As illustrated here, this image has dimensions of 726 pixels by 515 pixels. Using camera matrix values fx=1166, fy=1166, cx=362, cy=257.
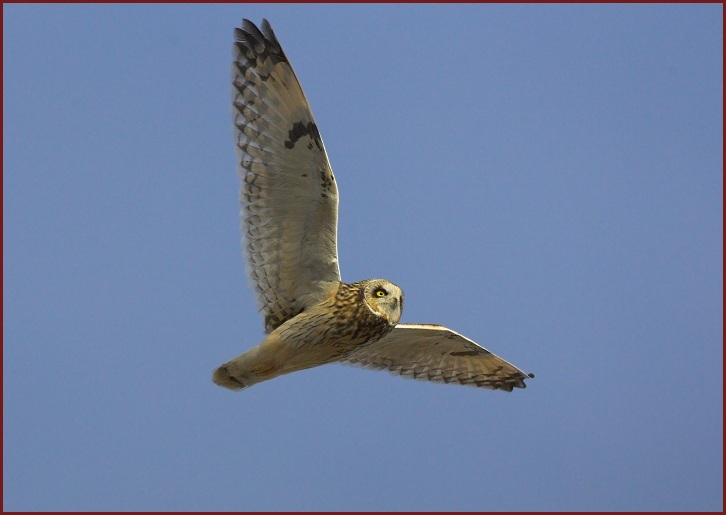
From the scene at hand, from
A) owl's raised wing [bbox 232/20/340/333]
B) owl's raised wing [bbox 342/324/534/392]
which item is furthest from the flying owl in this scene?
owl's raised wing [bbox 342/324/534/392]

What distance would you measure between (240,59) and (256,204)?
43.6 inches

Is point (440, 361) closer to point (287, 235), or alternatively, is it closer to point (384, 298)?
point (384, 298)

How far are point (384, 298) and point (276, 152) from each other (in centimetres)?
139

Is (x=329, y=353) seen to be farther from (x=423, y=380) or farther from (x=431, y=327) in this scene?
(x=423, y=380)

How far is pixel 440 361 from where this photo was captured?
10672 millimetres

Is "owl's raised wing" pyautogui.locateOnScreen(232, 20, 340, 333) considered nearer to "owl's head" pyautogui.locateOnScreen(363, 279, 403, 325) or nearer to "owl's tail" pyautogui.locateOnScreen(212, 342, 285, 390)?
"owl's head" pyautogui.locateOnScreen(363, 279, 403, 325)

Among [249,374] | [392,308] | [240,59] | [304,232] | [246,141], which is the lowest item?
[249,374]

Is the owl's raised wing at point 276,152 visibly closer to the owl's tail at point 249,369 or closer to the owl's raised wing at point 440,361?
the owl's tail at point 249,369

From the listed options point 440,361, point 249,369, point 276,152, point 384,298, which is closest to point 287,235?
point 276,152

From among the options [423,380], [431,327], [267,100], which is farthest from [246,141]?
[423,380]

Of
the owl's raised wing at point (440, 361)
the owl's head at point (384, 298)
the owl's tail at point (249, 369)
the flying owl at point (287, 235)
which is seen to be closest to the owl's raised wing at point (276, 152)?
the flying owl at point (287, 235)

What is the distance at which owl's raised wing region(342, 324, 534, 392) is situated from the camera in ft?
33.8

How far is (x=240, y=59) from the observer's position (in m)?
8.84

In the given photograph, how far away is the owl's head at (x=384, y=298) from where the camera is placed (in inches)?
351
